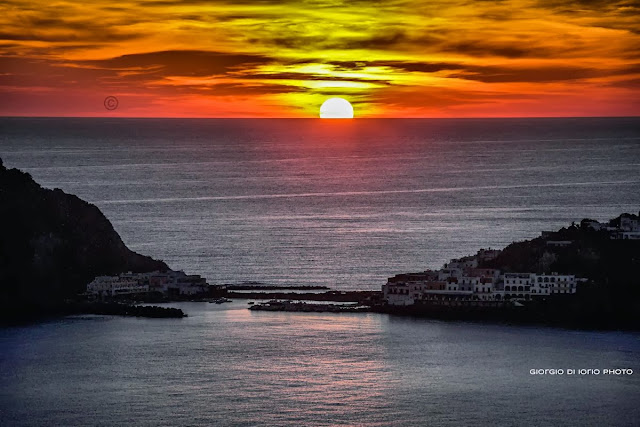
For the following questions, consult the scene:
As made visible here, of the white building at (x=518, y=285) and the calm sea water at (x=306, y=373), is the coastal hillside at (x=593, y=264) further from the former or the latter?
the calm sea water at (x=306, y=373)

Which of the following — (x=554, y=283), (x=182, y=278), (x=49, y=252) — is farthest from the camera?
(x=182, y=278)

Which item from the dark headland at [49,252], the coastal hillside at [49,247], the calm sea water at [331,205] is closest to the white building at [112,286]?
the dark headland at [49,252]

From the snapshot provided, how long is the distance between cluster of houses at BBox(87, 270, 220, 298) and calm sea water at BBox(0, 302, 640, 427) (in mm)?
4988

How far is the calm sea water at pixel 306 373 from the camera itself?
4422 cm

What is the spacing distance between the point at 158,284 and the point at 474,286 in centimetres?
1759

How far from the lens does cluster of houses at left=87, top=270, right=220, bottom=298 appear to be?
228 feet

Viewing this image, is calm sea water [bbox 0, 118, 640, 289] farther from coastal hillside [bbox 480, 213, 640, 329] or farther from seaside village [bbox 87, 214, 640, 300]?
coastal hillside [bbox 480, 213, 640, 329]

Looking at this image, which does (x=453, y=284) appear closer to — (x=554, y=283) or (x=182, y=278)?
(x=554, y=283)

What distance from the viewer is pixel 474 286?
65.9 m

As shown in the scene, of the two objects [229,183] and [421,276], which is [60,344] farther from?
[229,183]

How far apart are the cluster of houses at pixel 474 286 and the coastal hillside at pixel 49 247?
51.1 ft

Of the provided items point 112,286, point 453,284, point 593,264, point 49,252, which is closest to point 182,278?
point 112,286

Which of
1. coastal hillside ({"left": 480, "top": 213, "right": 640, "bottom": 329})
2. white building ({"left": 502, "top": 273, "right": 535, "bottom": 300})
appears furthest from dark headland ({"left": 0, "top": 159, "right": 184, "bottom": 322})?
coastal hillside ({"left": 480, "top": 213, "right": 640, "bottom": 329})

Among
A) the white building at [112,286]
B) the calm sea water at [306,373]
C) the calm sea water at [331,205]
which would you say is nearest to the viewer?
the calm sea water at [306,373]
